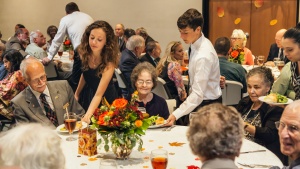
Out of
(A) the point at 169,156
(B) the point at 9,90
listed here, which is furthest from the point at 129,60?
(A) the point at 169,156

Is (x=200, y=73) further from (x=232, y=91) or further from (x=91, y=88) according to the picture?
(x=232, y=91)

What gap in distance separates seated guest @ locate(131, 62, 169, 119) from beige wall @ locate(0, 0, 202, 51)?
21.9 feet

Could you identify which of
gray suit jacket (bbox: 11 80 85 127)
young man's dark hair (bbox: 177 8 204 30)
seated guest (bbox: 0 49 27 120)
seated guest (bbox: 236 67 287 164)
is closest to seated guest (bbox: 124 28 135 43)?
seated guest (bbox: 0 49 27 120)

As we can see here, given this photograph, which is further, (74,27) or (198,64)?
(74,27)

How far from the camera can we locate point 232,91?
545 centimetres

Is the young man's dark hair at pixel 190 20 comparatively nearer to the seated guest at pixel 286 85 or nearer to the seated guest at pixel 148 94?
the seated guest at pixel 148 94

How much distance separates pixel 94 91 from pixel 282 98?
1.65m

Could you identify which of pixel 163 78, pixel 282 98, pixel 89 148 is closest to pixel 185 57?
pixel 163 78

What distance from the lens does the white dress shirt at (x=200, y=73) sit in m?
3.73

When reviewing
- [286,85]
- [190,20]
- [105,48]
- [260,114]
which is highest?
[190,20]

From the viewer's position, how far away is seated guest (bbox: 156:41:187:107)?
5418 mm

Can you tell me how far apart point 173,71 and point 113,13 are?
581cm

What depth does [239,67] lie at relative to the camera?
567 centimetres

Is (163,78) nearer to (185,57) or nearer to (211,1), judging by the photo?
(185,57)
